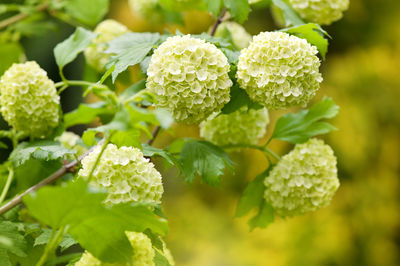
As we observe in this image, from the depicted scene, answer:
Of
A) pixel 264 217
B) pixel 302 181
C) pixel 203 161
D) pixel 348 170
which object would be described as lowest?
pixel 348 170

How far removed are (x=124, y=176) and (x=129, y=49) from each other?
251 mm

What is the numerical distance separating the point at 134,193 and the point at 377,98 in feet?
8.18

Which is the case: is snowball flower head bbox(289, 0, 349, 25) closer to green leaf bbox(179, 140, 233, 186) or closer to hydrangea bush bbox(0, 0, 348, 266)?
hydrangea bush bbox(0, 0, 348, 266)

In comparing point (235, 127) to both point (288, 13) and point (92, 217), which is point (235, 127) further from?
point (92, 217)

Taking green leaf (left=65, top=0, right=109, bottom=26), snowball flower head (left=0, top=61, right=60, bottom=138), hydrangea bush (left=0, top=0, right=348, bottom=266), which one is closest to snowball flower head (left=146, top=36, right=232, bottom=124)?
hydrangea bush (left=0, top=0, right=348, bottom=266)

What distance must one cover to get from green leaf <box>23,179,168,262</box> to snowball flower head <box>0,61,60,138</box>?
33 cm

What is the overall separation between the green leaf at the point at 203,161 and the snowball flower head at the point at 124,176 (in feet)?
0.44

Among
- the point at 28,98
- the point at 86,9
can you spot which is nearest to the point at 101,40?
the point at 86,9

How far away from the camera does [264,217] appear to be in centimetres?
96

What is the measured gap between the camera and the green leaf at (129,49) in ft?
2.39

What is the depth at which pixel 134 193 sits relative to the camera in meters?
0.62

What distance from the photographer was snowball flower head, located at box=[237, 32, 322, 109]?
682 millimetres

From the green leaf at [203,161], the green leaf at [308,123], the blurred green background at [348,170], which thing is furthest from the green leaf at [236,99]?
the blurred green background at [348,170]

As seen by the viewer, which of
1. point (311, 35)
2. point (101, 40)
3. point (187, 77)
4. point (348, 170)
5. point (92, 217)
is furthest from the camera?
point (348, 170)
